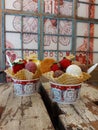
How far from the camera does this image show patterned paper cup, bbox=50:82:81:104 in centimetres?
94

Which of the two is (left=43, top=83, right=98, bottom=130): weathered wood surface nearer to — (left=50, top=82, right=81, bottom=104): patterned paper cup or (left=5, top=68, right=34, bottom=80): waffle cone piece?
Answer: (left=50, top=82, right=81, bottom=104): patterned paper cup

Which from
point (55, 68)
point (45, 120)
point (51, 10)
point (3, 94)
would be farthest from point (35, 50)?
point (45, 120)

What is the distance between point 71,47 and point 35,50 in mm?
653

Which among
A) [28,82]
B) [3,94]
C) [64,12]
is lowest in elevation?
[3,94]

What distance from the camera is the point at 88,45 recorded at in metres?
3.24

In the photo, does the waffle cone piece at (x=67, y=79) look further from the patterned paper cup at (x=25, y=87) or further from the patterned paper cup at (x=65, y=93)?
the patterned paper cup at (x=25, y=87)

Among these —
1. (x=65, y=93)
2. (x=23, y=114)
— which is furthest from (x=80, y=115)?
(x=23, y=114)

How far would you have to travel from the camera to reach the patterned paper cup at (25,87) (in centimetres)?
107

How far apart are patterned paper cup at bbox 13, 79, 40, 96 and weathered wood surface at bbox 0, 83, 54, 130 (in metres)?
0.03

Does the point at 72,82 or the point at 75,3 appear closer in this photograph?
the point at 72,82

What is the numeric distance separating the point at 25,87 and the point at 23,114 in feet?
0.92

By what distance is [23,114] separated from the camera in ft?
2.70

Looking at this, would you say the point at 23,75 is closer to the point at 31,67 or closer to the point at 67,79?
the point at 31,67

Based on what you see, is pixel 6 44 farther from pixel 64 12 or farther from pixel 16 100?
pixel 16 100
